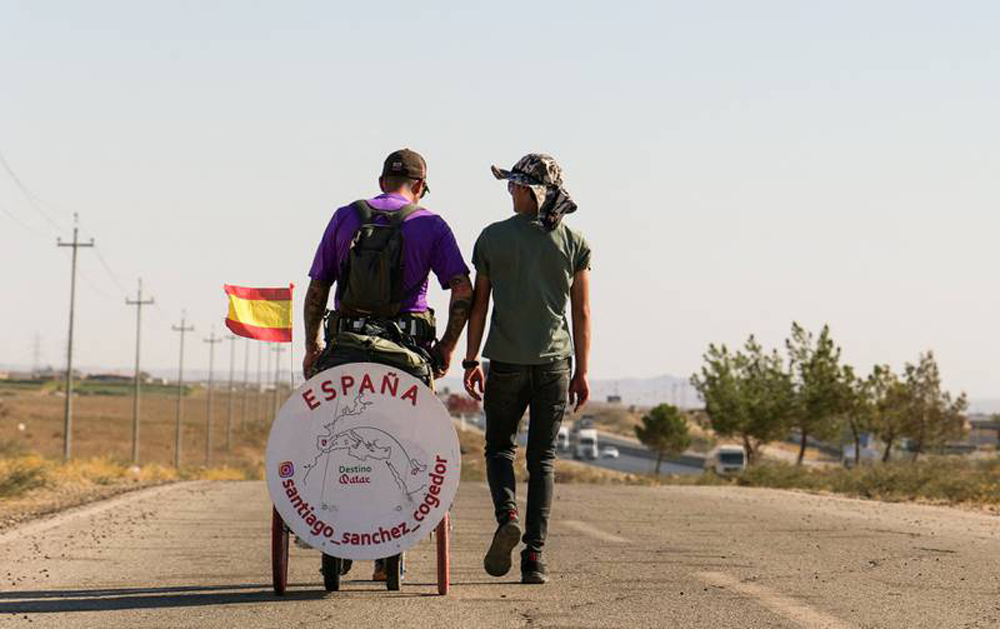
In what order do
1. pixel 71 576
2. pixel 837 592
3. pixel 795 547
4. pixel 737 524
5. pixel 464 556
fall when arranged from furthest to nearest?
pixel 737 524
pixel 795 547
pixel 464 556
pixel 71 576
pixel 837 592

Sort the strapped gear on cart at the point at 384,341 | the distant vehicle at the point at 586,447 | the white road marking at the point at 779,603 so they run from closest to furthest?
the white road marking at the point at 779,603, the strapped gear on cart at the point at 384,341, the distant vehicle at the point at 586,447

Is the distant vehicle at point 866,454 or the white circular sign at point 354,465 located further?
the distant vehicle at point 866,454

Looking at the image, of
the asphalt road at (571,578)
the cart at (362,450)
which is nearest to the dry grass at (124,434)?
the asphalt road at (571,578)

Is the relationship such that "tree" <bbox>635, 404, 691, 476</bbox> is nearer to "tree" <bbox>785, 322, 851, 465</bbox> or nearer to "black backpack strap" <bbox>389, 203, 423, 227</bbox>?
"tree" <bbox>785, 322, 851, 465</bbox>

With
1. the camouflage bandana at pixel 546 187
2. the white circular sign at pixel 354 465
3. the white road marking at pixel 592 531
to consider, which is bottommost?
the white road marking at pixel 592 531

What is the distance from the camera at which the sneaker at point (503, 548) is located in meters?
7.61

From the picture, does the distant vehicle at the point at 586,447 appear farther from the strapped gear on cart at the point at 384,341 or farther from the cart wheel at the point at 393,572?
the strapped gear on cart at the point at 384,341

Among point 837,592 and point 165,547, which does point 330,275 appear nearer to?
point 837,592

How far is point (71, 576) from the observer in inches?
340

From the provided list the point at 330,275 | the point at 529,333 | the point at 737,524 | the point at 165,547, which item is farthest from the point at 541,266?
the point at 737,524

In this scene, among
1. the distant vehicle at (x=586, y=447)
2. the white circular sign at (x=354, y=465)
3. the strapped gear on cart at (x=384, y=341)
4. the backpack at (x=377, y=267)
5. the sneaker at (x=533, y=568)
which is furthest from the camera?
the distant vehicle at (x=586, y=447)

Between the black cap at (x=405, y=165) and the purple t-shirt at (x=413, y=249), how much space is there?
181 mm

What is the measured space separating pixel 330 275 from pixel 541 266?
1153 millimetres

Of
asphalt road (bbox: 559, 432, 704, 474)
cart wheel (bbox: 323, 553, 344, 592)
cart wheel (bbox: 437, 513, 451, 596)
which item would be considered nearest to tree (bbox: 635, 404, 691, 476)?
asphalt road (bbox: 559, 432, 704, 474)
